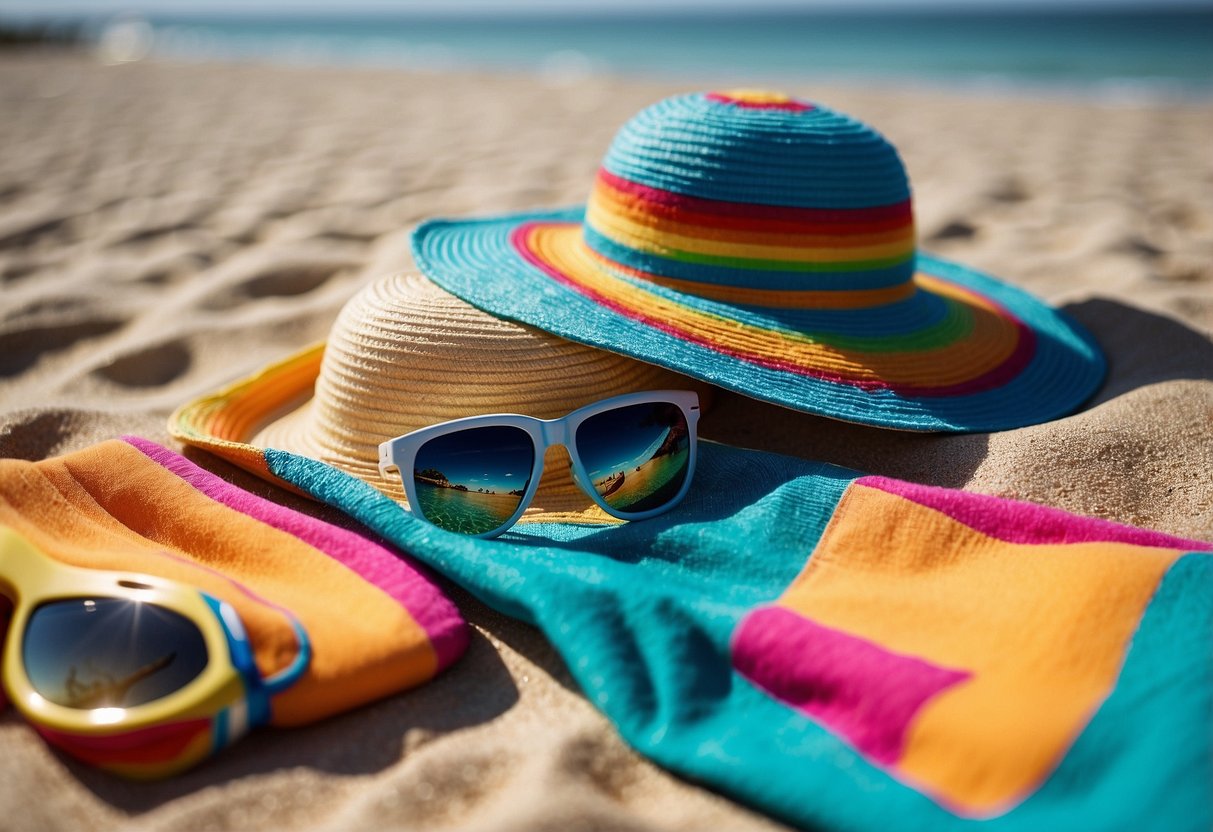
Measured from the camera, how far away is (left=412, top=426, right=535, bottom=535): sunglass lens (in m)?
1.39

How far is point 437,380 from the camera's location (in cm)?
152

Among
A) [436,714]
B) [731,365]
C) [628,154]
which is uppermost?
[628,154]

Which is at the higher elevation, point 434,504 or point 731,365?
→ point 731,365

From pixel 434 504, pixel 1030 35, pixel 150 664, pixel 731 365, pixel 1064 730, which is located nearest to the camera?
pixel 1064 730

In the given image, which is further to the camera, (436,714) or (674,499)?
(674,499)

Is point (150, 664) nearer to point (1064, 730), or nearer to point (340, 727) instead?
point (340, 727)

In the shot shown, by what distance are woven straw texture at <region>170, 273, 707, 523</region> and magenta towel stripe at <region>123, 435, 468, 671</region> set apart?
0.38ft

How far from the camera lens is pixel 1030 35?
83.1 feet

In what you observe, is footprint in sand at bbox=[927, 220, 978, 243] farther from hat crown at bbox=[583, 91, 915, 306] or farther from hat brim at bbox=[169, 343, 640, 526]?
hat brim at bbox=[169, 343, 640, 526]

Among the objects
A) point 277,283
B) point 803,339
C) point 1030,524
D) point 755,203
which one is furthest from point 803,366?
point 277,283

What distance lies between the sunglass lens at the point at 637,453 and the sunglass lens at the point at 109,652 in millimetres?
617

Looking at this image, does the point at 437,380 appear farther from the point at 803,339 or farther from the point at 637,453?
the point at 803,339

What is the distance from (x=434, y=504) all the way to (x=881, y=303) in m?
0.97

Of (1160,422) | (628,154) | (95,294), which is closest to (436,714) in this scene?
(628,154)
